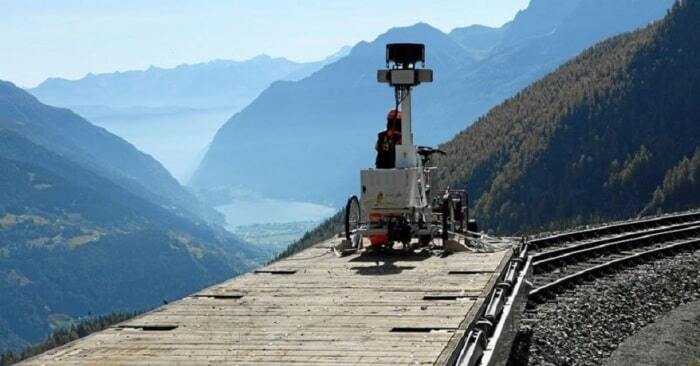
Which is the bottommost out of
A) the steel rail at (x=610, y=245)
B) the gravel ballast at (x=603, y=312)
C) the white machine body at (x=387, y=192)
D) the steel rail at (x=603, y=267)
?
the gravel ballast at (x=603, y=312)

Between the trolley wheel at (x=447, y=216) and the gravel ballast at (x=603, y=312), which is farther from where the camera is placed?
the trolley wheel at (x=447, y=216)

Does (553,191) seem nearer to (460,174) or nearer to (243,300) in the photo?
(460,174)

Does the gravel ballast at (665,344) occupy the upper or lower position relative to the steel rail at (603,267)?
lower

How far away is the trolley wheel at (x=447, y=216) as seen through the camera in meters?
20.0

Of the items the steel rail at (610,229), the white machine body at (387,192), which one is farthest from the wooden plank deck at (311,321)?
the steel rail at (610,229)

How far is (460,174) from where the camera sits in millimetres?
150750

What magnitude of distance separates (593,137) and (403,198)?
141m

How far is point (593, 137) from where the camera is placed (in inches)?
6132

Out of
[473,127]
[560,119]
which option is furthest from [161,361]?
[473,127]

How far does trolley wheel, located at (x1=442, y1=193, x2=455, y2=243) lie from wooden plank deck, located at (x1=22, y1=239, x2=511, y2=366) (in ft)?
7.25

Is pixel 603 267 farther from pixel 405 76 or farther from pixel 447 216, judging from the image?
pixel 405 76

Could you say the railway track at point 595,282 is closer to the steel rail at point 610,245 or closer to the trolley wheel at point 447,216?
the steel rail at point 610,245

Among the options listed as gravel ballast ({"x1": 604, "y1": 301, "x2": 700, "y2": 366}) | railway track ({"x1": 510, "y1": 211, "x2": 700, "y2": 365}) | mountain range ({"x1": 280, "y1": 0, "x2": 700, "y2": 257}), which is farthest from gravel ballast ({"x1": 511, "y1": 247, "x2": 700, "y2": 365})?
mountain range ({"x1": 280, "y1": 0, "x2": 700, "y2": 257})

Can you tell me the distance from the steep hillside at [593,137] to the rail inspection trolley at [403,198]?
105672mm
